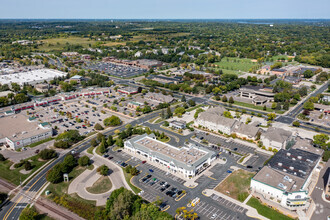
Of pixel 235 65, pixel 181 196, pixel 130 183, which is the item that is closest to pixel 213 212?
pixel 181 196

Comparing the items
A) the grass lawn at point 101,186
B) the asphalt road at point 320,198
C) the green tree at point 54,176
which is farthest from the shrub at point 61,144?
the asphalt road at point 320,198

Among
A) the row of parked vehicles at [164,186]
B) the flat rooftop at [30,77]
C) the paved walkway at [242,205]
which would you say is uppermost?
the flat rooftop at [30,77]

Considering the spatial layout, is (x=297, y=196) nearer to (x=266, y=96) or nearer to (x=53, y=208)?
(x=53, y=208)

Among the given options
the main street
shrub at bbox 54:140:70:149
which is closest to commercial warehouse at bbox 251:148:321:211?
the main street

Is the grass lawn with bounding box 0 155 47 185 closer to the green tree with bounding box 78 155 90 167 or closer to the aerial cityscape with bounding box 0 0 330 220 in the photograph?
the aerial cityscape with bounding box 0 0 330 220

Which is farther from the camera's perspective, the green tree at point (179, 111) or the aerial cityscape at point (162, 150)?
the green tree at point (179, 111)

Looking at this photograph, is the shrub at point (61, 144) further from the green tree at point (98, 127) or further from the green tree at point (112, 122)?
the green tree at point (112, 122)
